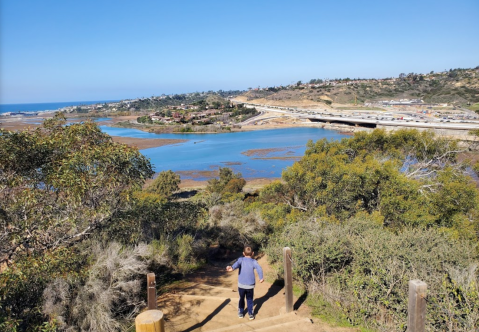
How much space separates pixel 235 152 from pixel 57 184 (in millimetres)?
42716

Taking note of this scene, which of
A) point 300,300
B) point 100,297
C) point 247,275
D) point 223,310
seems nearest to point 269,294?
point 300,300

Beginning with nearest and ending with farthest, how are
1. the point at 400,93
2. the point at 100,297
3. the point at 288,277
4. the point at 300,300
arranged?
1. the point at 100,297
2. the point at 288,277
3. the point at 300,300
4. the point at 400,93

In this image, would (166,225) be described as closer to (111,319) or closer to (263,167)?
(111,319)

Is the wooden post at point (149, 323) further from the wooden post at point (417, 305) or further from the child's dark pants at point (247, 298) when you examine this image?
the wooden post at point (417, 305)

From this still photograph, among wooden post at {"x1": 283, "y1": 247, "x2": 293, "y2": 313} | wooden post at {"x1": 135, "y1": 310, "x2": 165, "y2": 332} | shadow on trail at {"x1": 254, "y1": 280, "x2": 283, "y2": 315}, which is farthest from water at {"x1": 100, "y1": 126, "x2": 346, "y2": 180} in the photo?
wooden post at {"x1": 135, "y1": 310, "x2": 165, "y2": 332}

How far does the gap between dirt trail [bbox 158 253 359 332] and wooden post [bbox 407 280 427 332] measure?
1.46 metres

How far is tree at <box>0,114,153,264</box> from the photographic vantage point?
4668mm

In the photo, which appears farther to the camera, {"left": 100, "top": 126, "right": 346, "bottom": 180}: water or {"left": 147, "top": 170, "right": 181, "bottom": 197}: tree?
{"left": 100, "top": 126, "right": 346, "bottom": 180}: water

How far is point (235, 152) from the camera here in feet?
156

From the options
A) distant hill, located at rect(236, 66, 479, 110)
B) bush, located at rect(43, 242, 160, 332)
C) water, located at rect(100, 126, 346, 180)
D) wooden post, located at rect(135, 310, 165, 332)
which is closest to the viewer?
wooden post, located at rect(135, 310, 165, 332)

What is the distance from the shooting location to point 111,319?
13.9 feet

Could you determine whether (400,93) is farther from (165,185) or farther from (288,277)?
(288,277)

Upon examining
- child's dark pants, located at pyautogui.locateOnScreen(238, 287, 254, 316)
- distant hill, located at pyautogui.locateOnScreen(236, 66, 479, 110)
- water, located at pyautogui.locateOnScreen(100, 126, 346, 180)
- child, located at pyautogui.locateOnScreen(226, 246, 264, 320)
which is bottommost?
water, located at pyautogui.locateOnScreen(100, 126, 346, 180)

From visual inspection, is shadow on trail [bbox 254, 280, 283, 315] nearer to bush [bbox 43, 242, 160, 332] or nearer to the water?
bush [bbox 43, 242, 160, 332]
